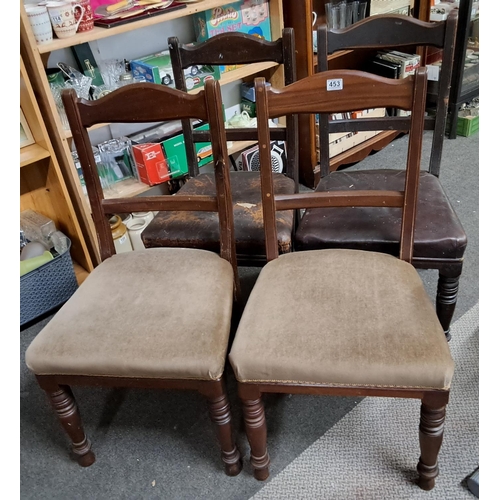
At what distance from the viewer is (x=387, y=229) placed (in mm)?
1401

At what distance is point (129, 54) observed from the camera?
2131 millimetres

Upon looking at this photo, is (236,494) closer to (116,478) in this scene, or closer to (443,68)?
(116,478)

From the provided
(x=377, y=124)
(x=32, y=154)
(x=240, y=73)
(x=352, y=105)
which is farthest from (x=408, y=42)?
(x=32, y=154)

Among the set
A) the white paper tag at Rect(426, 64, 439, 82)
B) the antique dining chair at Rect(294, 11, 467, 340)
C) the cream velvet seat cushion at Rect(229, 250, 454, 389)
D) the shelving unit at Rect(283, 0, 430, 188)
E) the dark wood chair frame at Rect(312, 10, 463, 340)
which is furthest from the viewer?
the white paper tag at Rect(426, 64, 439, 82)

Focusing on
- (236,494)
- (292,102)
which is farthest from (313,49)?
(236,494)

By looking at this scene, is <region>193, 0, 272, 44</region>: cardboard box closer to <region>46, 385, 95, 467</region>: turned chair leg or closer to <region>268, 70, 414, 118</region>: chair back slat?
<region>268, 70, 414, 118</region>: chair back slat

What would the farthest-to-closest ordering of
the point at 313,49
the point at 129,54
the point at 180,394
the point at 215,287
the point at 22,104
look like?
1. the point at 313,49
2. the point at 129,54
3. the point at 22,104
4. the point at 180,394
5. the point at 215,287

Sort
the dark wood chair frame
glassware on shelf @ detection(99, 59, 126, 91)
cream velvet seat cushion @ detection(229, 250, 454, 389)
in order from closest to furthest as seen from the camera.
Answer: cream velvet seat cushion @ detection(229, 250, 454, 389) → the dark wood chair frame → glassware on shelf @ detection(99, 59, 126, 91)

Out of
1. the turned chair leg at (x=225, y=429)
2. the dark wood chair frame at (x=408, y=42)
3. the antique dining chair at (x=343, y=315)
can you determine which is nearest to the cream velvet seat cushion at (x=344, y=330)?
the antique dining chair at (x=343, y=315)

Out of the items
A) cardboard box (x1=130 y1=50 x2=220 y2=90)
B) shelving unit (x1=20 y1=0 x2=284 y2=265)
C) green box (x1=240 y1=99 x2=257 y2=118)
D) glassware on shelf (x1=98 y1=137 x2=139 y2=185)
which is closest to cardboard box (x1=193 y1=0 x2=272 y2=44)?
shelving unit (x1=20 y1=0 x2=284 y2=265)

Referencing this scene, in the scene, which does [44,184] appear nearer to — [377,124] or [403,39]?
[377,124]

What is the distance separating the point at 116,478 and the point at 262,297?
655mm

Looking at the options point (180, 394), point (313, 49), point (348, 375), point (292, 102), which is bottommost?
point (180, 394)

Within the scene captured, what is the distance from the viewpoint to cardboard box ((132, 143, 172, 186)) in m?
2.04
